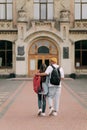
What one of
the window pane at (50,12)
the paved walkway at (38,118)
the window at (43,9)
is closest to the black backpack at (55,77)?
the paved walkway at (38,118)

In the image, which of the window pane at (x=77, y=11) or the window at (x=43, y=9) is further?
the window pane at (x=77, y=11)

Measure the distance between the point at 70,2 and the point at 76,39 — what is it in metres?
4.02

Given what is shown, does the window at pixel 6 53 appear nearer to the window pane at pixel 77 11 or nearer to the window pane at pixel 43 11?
the window pane at pixel 43 11

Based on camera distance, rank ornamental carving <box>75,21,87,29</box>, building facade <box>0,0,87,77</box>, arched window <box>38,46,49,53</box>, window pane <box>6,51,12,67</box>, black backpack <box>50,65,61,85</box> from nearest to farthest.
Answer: black backpack <box>50,65,61,85</box>
building facade <box>0,0,87,77</box>
arched window <box>38,46,49,53</box>
ornamental carving <box>75,21,87,29</box>
window pane <box>6,51,12,67</box>

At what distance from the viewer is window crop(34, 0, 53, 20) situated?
4841cm

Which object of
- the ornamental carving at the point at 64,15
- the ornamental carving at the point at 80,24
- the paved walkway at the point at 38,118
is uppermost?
the ornamental carving at the point at 64,15

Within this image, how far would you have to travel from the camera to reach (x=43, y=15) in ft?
159

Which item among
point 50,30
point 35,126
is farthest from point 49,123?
point 50,30

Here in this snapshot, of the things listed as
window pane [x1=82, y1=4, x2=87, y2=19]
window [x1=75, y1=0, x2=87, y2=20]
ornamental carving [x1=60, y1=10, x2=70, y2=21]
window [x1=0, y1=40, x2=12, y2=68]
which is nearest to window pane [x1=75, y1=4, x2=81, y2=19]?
window [x1=75, y1=0, x2=87, y2=20]

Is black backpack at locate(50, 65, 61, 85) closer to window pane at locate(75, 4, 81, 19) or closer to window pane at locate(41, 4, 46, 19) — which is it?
window pane at locate(41, 4, 46, 19)

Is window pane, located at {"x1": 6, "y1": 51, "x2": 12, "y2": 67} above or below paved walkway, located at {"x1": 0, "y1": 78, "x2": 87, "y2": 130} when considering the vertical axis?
above

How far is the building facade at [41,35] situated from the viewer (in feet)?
153

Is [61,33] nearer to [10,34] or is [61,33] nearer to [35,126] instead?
[10,34]

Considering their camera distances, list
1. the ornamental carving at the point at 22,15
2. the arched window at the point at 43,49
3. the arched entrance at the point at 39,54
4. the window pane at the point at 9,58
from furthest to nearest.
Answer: the window pane at the point at 9,58
the arched window at the point at 43,49
the arched entrance at the point at 39,54
the ornamental carving at the point at 22,15
